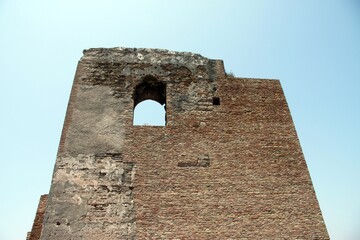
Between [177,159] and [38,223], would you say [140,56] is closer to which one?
[177,159]

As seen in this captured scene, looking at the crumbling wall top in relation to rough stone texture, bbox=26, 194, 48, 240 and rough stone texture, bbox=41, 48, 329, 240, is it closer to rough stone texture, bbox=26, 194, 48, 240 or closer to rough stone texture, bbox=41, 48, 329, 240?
rough stone texture, bbox=41, 48, 329, 240

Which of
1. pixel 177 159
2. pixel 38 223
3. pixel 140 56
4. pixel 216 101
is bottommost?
pixel 38 223

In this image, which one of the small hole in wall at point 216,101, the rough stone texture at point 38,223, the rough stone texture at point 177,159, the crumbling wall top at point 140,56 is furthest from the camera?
the crumbling wall top at point 140,56

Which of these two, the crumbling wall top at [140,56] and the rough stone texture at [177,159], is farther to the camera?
the crumbling wall top at [140,56]

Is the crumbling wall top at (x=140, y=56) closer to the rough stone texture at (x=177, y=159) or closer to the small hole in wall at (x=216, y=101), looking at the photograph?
the rough stone texture at (x=177, y=159)

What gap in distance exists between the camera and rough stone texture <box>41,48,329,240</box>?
17.7 feet

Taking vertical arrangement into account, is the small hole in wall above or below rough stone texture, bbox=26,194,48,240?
above

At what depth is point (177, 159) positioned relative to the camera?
6.04 metres

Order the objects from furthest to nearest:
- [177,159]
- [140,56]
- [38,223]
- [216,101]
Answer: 1. [140,56]
2. [216,101]
3. [38,223]
4. [177,159]

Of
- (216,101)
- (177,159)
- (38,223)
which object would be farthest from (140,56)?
(38,223)

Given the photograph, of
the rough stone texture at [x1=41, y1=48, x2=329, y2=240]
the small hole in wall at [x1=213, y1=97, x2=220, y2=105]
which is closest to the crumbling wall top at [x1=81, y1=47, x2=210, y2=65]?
the rough stone texture at [x1=41, y1=48, x2=329, y2=240]

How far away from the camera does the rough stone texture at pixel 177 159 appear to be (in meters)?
5.40

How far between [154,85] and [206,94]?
4.08ft

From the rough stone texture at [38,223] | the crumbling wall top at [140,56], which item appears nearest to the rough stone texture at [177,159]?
the crumbling wall top at [140,56]
